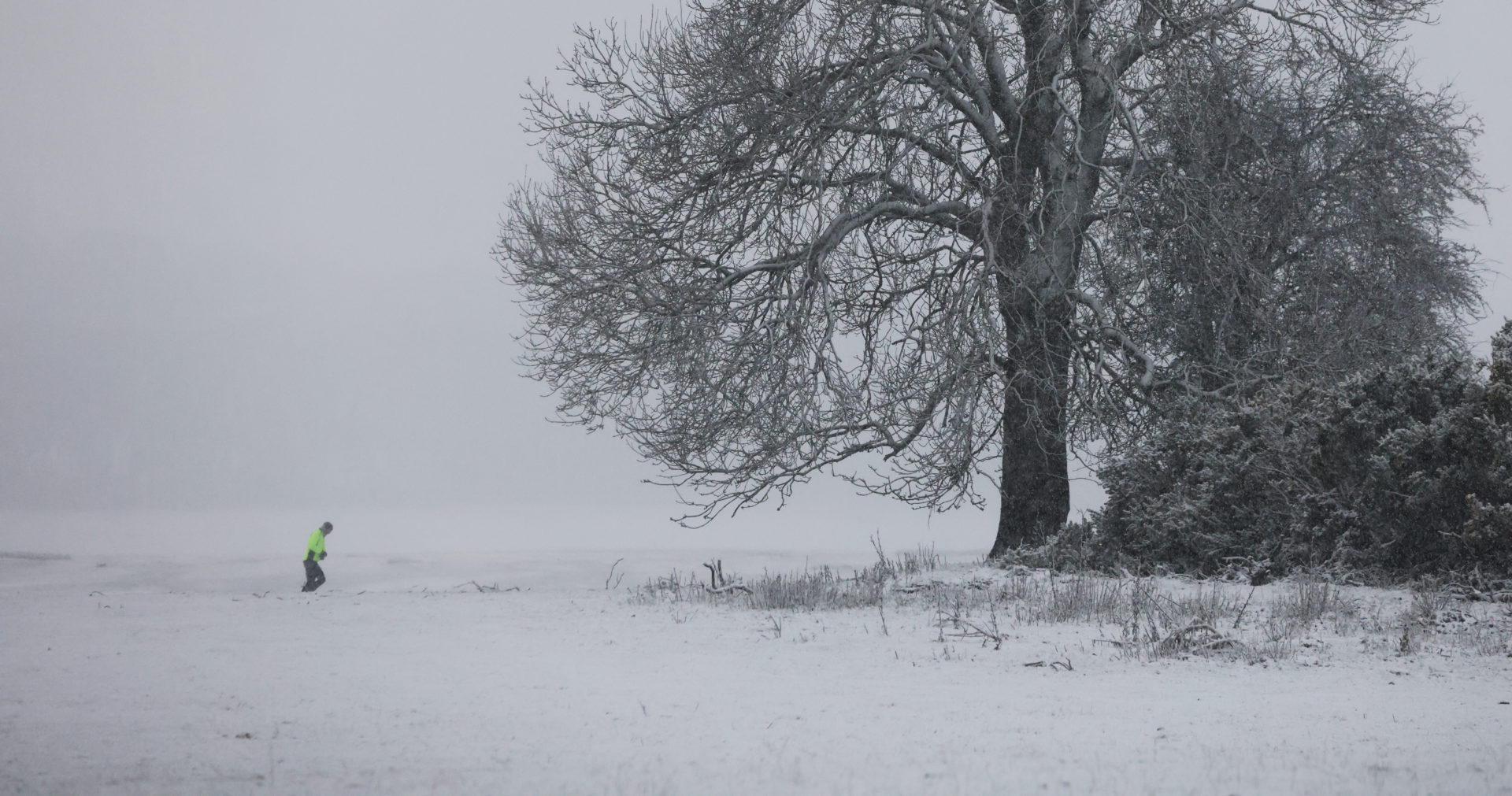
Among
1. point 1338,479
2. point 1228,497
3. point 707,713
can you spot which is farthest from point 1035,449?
point 707,713

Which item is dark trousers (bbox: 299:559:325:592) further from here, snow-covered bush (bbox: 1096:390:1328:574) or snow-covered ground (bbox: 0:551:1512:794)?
snow-covered bush (bbox: 1096:390:1328:574)

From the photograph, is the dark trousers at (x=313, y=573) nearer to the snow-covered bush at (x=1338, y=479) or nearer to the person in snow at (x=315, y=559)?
the person in snow at (x=315, y=559)

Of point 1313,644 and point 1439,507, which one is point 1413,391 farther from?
point 1313,644

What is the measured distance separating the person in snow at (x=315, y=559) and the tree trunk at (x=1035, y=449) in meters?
10.1

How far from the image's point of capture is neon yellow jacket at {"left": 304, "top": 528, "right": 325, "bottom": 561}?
59.0ft

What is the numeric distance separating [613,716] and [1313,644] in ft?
14.4

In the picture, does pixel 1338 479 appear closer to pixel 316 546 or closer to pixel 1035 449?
pixel 1035 449

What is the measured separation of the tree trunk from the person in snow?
10140 millimetres

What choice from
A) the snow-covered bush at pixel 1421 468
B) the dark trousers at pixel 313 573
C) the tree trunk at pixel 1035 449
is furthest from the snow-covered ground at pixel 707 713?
the dark trousers at pixel 313 573

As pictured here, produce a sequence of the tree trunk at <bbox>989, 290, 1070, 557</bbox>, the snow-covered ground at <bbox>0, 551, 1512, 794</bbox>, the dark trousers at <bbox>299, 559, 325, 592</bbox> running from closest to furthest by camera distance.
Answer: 1. the snow-covered ground at <bbox>0, 551, 1512, 794</bbox>
2. the tree trunk at <bbox>989, 290, 1070, 557</bbox>
3. the dark trousers at <bbox>299, 559, 325, 592</bbox>

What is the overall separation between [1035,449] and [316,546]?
10.9 m

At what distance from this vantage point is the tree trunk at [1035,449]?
13320 mm

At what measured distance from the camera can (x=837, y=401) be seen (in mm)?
11977

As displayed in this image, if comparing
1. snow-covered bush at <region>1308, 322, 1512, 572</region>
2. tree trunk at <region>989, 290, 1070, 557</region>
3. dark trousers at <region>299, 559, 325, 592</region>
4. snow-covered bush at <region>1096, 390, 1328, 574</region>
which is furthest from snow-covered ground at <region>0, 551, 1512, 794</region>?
dark trousers at <region>299, 559, 325, 592</region>
